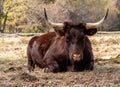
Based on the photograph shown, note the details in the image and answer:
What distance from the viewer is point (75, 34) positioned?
10328 mm

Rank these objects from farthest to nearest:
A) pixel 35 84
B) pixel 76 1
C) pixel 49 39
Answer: pixel 76 1 → pixel 49 39 → pixel 35 84

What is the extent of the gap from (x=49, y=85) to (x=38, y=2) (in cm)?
4192

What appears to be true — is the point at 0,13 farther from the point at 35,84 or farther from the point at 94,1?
the point at 35,84

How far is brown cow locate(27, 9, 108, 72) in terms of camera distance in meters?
10.3

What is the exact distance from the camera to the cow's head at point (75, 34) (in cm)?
1020

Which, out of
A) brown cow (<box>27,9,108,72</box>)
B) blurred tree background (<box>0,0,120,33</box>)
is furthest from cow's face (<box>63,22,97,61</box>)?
blurred tree background (<box>0,0,120,33</box>)

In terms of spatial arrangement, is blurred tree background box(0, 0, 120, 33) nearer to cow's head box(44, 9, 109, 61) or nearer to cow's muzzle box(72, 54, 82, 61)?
cow's head box(44, 9, 109, 61)

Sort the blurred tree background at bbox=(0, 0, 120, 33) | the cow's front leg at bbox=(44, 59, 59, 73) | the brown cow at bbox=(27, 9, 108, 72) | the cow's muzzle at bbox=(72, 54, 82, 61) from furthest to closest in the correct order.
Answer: the blurred tree background at bbox=(0, 0, 120, 33)
the cow's front leg at bbox=(44, 59, 59, 73)
the brown cow at bbox=(27, 9, 108, 72)
the cow's muzzle at bbox=(72, 54, 82, 61)

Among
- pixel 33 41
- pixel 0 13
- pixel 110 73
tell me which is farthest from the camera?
pixel 0 13

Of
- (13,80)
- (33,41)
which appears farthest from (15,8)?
(13,80)

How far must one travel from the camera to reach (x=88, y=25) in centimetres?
1083

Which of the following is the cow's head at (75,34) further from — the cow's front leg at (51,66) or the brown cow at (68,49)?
the cow's front leg at (51,66)

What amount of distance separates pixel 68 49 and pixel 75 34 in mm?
433

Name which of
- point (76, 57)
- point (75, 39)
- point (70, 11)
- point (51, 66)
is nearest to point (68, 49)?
point (75, 39)
